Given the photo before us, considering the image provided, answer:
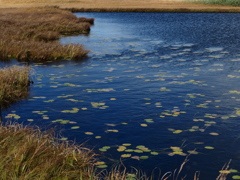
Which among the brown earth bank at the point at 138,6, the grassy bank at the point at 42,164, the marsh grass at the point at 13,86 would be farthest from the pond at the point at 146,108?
the brown earth bank at the point at 138,6

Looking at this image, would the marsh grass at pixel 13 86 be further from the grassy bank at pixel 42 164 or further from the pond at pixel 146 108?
the grassy bank at pixel 42 164

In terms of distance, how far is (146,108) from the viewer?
12023 mm

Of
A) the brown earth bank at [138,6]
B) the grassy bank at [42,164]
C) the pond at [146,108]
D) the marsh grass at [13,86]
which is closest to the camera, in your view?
the grassy bank at [42,164]

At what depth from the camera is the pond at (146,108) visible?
867cm

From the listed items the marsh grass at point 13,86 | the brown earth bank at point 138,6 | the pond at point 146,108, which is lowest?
the pond at point 146,108

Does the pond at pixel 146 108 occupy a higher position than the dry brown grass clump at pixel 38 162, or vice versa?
the dry brown grass clump at pixel 38 162

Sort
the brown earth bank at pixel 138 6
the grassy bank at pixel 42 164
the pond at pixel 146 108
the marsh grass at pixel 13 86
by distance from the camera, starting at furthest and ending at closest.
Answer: the brown earth bank at pixel 138 6 → the marsh grass at pixel 13 86 → the pond at pixel 146 108 → the grassy bank at pixel 42 164

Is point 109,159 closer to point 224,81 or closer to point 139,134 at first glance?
point 139,134

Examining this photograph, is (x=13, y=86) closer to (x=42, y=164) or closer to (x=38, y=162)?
(x=38, y=162)

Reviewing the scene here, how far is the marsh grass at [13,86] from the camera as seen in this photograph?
504 inches

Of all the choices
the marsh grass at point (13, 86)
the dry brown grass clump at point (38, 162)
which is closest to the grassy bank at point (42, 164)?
the dry brown grass clump at point (38, 162)

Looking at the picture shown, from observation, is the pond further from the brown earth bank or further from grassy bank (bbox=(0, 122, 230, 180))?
the brown earth bank

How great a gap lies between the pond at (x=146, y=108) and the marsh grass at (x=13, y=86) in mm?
428

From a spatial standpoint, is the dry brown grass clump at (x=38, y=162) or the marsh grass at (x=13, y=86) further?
the marsh grass at (x=13, y=86)
